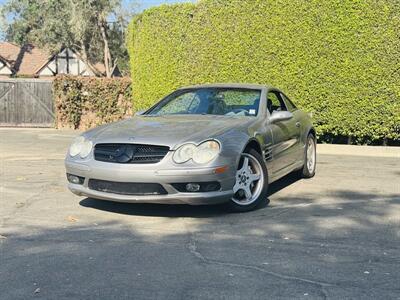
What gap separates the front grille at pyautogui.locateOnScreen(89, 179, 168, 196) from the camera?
5.60 meters

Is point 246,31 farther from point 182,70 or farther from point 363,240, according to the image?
point 363,240

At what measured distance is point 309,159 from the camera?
8625mm

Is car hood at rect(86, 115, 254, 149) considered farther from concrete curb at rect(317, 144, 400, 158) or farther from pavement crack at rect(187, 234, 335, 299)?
concrete curb at rect(317, 144, 400, 158)

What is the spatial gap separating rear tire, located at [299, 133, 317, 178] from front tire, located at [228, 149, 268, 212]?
2191 mm

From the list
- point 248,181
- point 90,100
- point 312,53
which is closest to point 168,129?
point 248,181

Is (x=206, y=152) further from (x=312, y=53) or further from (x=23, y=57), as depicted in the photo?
(x=23, y=57)

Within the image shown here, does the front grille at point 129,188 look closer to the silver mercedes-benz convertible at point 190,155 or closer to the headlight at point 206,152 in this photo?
the silver mercedes-benz convertible at point 190,155

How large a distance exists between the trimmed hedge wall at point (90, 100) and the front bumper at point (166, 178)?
509 inches

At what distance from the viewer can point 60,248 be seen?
189 inches

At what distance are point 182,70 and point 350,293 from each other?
12.1 metres

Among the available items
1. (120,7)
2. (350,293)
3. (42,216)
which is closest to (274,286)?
(350,293)

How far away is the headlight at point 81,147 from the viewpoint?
19.8 feet

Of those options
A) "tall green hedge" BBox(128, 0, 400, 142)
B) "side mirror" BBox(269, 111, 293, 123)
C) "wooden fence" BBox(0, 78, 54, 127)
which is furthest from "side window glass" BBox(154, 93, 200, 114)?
"wooden fence" BBox(0, 78, 54, 127)

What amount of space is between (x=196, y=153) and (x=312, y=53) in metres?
8.28
